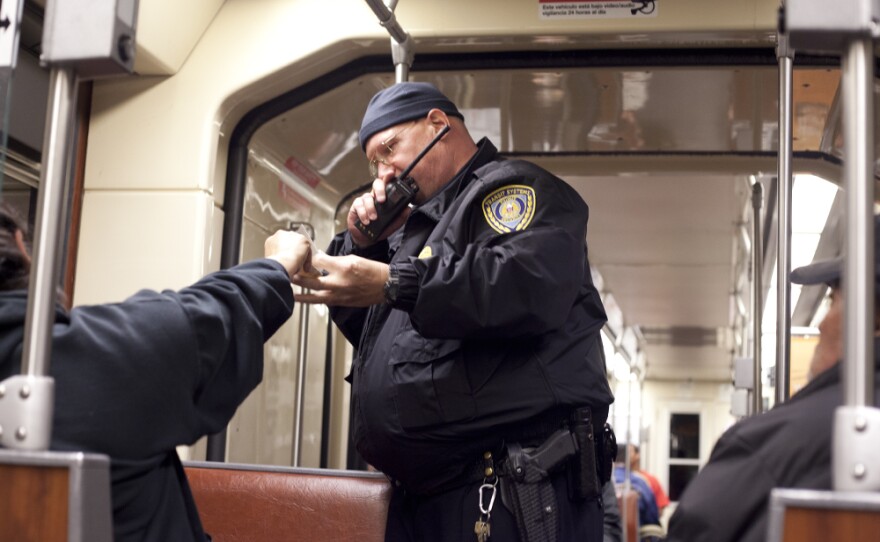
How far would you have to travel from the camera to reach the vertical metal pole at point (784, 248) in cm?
258

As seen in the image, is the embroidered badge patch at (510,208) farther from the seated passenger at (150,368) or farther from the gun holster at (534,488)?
the seated passenger at (150,368)

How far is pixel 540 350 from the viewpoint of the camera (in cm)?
233

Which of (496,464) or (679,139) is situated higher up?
(679,139)

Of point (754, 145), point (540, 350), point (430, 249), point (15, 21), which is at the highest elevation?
point (754, 145)

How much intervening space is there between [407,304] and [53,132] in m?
Answer: 0.99

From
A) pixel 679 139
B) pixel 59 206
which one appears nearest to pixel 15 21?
pixel 59 206

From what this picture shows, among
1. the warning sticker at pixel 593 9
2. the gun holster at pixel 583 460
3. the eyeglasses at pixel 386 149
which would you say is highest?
the warning sticker at pixel 593 9

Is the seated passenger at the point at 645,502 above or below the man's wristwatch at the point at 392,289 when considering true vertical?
below

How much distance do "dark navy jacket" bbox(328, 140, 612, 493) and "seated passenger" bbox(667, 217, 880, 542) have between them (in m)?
0.68

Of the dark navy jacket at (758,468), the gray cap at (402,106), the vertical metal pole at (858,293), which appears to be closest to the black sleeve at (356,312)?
the gray cap at (402,106)

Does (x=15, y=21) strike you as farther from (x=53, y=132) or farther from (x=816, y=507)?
(x=816, y=507)

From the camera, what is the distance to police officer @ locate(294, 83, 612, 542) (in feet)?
7.22

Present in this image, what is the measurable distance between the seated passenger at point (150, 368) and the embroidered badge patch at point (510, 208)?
651mm

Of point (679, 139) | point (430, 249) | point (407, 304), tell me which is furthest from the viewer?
point (679, 139)
